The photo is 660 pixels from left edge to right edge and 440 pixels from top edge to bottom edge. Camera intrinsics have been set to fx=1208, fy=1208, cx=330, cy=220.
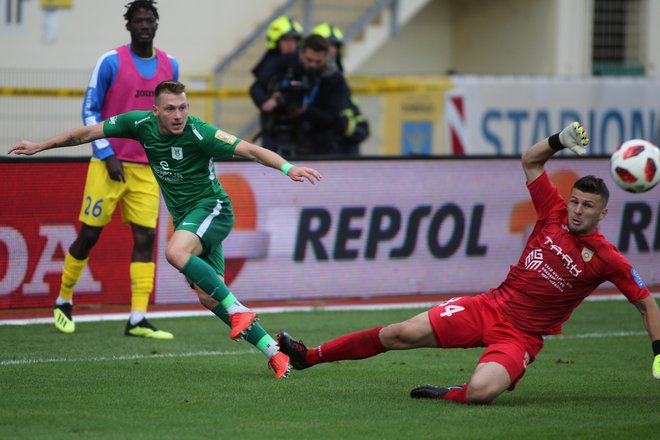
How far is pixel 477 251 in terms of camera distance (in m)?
12.5

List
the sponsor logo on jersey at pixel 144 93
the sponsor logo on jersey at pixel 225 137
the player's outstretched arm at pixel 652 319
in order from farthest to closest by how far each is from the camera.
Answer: the sponsor logo on jersey at pixel 144 93
the sponsor logo on jersey at pixel 225 137
the player's outstretched arm at pixel 652 319

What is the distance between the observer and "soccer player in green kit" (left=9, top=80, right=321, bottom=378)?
7.81m

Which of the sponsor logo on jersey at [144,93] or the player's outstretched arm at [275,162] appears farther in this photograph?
the sponsor logo on jersey at [144,93]

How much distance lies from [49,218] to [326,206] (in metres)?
2.75

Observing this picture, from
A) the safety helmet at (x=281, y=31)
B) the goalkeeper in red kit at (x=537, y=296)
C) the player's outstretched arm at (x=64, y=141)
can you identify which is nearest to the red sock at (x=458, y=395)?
the goalkeeper in red kit at (x=537, y=296)

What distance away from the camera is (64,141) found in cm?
821

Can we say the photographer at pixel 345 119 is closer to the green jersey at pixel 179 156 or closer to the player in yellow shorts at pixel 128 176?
the player in yellow shorts at pixel 128 176

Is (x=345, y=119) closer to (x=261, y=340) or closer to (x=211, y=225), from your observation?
(x=211, y=225)

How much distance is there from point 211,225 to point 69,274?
6.87 feet

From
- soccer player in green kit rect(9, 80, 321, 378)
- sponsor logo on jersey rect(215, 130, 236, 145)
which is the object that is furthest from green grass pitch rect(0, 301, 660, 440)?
sponsor logo on jersey rect(215, 130, 236, 145)

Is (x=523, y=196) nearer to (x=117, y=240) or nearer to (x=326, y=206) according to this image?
(x=326, y=206)

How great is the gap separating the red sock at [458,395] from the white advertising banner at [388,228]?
4.54m

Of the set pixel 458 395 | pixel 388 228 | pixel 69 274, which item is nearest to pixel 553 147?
pixel 458 395

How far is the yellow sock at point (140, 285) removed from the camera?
31.7ft
